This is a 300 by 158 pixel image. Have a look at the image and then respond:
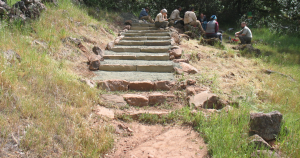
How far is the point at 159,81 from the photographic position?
17.2 ft

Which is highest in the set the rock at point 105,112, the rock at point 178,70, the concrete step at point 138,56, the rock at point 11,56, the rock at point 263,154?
the rock at point 11,56

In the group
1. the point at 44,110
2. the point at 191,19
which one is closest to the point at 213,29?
the point at 191,19

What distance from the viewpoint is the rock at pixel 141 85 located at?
17.1ft

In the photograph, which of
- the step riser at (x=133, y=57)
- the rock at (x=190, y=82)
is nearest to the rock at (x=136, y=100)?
the rock at (x=190, y=82)

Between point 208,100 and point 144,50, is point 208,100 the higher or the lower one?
the lower one

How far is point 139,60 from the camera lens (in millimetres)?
7023

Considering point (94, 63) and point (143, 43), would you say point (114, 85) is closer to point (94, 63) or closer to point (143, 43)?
point (94, 63)

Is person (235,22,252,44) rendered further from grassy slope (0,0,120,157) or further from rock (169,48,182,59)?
grassy slope (0,0,120,157)

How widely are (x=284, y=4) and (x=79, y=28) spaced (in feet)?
37.1

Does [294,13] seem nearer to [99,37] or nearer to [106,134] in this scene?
[99,37]

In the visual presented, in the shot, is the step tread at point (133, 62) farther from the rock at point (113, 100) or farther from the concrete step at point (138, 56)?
the rock at point (113, 100)

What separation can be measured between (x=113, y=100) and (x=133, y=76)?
4.35ft

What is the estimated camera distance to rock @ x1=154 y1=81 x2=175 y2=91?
5184 millimetres

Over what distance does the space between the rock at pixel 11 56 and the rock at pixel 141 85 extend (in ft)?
7.33
